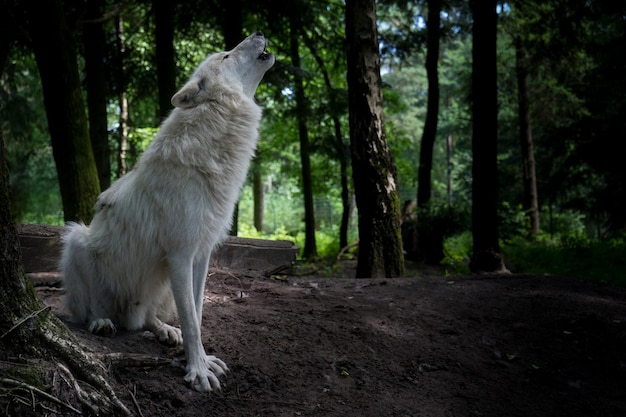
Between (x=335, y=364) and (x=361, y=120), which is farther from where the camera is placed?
(x=361, y=120)

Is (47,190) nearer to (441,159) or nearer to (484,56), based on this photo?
(484,56)

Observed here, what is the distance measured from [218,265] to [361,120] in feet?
8.55

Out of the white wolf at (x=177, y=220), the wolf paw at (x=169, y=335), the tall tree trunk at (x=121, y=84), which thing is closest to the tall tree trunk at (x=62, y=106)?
the white wolf at (x=177, y=220)

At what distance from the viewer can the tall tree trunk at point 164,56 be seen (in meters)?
9.55

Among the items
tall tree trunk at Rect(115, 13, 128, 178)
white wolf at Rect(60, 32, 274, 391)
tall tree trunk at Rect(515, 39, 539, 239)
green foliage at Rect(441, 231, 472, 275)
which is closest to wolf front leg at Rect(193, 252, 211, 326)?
white wolf at Rect(60, 32, 274, 391)

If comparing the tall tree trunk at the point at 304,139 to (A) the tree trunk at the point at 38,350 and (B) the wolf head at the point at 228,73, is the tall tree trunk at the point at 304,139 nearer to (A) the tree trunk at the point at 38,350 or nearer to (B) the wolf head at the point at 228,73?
(B) the wolf head at the point at 228,73

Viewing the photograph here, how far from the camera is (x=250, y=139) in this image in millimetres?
3812

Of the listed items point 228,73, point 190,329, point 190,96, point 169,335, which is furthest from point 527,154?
point 190,329

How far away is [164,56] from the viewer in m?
9.53

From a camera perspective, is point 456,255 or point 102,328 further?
point 456,255

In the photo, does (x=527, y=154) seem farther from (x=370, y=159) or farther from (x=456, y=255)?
(x=370, y=159)

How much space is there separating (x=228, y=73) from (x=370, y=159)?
3.15m

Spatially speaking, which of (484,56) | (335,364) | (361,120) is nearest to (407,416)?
(335,364)

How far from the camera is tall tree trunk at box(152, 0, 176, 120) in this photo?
376 inches
